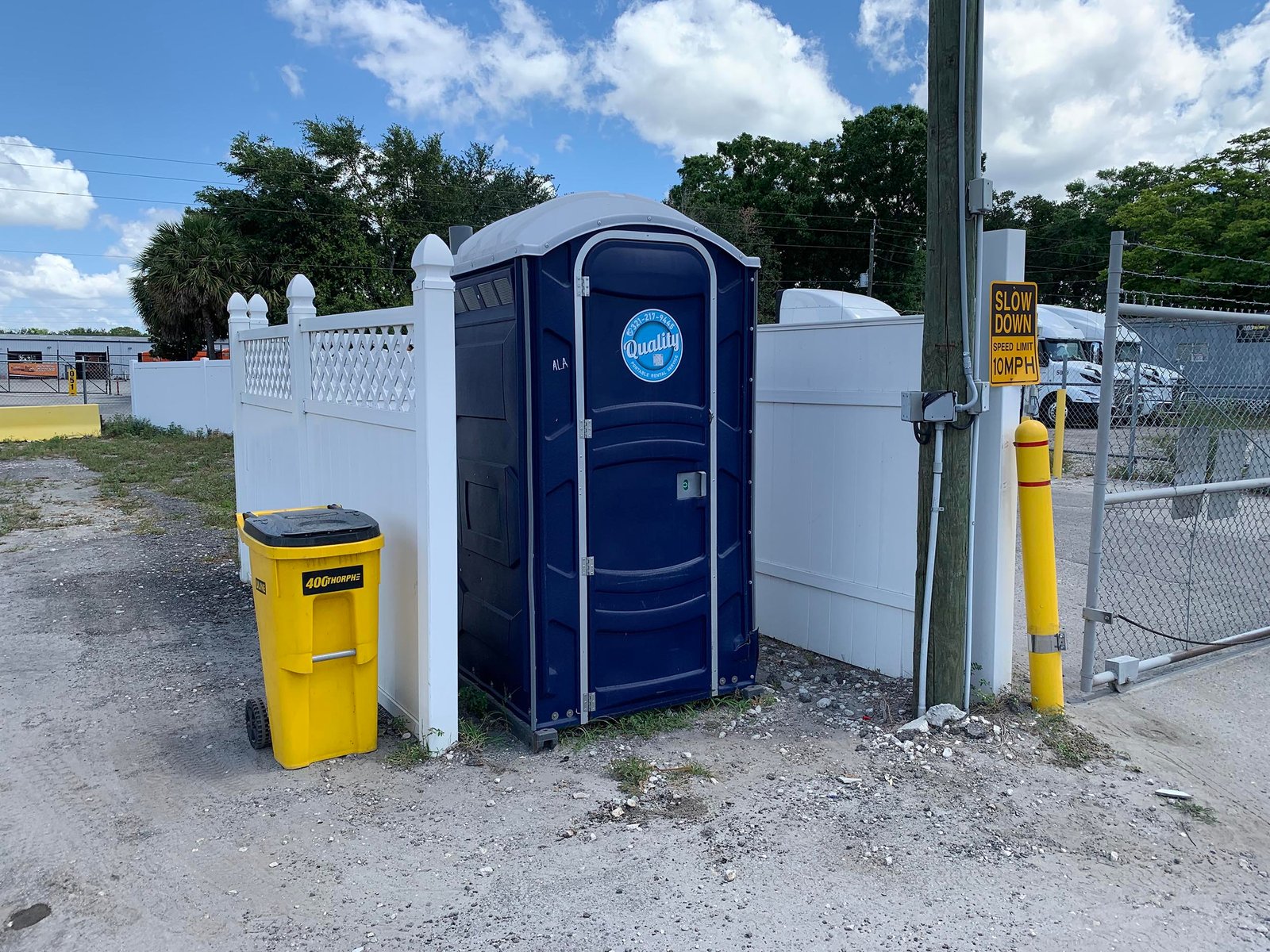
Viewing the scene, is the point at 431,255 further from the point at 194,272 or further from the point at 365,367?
the point at 194,272

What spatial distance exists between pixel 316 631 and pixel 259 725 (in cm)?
57

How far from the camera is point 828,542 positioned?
523 centimetres

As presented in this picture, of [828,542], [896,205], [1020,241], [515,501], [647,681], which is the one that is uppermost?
[896,205]

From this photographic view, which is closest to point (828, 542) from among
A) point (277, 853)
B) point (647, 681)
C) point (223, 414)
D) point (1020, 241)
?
point (647, 681)

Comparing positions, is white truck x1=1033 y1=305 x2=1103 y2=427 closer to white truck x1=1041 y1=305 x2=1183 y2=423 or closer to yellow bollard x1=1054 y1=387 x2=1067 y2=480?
yellow bollard x1=1054 y1=387 x2=1067 y2=480

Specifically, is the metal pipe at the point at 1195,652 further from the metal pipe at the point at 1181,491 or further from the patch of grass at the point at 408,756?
the patch of grass at the point at 408,756

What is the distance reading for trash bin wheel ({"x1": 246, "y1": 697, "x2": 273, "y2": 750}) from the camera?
4.14m

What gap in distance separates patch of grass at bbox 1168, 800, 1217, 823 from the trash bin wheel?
3.75 meters

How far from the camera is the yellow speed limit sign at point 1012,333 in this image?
4.20 metres

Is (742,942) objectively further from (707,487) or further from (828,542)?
(828,542)

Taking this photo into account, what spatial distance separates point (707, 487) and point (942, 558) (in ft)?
3.68

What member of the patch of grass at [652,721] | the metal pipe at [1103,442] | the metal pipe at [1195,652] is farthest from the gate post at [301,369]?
the metal pipe at [1195,652]

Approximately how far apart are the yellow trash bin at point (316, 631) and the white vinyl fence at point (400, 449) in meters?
0.24

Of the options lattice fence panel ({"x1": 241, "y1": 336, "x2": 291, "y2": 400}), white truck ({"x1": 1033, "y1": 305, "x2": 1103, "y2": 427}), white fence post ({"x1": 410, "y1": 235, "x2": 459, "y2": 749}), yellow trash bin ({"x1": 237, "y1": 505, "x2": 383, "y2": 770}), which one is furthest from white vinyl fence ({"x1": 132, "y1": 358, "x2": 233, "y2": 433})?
white truck ({"x1": 1033, "y1": 305, "x2": 1103, "y2": 427})
